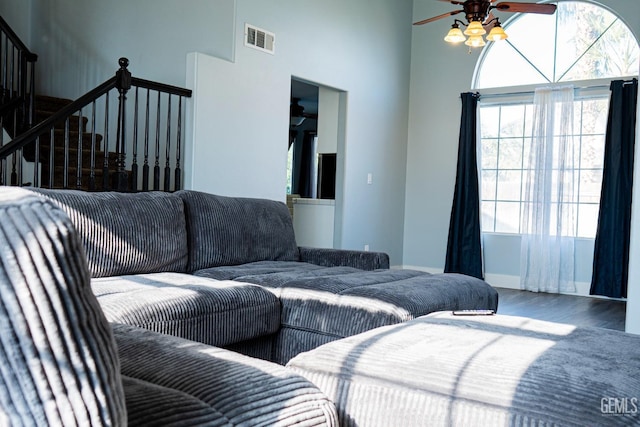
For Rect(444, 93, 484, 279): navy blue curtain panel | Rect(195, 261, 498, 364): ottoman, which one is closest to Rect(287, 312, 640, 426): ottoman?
Rect(195, 261, 498, 364): ottoman

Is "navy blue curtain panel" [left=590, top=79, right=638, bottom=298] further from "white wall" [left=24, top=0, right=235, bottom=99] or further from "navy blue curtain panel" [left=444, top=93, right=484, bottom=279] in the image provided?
"white wall" [left=24, top=0, right=235, bottom=99]

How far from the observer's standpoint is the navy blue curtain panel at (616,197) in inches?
237

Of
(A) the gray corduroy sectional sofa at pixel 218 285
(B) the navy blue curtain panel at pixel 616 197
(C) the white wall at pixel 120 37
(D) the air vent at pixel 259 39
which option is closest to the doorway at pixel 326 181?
(D) the air vent at pixel 259 39

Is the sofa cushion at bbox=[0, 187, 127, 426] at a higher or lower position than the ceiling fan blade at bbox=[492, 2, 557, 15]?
lower

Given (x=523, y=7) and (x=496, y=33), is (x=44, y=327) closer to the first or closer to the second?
(x=496, y=33)

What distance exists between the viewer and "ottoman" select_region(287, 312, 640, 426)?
49.7 inches

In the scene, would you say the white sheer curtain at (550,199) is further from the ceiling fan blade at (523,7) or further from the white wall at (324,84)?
the ceiling fan blade at (523,7)

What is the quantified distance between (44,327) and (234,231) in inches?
112

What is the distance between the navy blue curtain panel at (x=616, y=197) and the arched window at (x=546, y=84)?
234mm

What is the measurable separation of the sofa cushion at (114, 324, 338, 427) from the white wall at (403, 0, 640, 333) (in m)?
6.13

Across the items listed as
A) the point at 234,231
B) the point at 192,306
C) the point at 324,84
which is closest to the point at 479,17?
the point at 324,84

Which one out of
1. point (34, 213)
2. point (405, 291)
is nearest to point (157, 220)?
point (405, 291)

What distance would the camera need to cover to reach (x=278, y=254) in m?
3.83

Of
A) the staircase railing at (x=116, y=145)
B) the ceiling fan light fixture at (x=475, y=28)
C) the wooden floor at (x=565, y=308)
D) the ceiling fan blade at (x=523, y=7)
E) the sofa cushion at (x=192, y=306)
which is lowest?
the wooden floor at (x=565, y=308)
